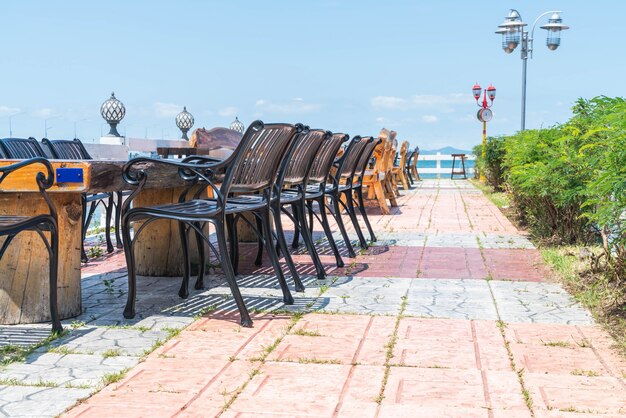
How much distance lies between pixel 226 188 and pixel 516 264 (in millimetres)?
3224

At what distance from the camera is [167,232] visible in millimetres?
5898

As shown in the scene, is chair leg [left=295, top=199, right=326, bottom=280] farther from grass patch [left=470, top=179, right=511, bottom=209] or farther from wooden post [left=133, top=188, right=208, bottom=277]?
grass patch [left=470, top=179, right=511, bottom=209]

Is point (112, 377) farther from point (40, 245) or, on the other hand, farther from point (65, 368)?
point (40, 245)

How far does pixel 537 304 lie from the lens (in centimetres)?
489

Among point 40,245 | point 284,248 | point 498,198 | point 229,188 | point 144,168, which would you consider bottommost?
point 498,198

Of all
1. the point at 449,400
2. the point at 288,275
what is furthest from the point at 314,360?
the point at 288,275

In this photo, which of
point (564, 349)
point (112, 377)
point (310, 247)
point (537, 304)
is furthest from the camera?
point (310, 247)

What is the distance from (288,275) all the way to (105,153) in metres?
7.34

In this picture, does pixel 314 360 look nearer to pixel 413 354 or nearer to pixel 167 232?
pixel 413 354

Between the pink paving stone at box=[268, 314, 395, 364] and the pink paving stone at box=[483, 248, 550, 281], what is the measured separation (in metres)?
1.93

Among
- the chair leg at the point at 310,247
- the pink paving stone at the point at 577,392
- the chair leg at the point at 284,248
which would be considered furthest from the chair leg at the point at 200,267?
the pink paving stone at the point at 577,392

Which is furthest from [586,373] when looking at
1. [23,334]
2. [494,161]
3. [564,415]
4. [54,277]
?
[494,161]

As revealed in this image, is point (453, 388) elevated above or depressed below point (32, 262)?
below

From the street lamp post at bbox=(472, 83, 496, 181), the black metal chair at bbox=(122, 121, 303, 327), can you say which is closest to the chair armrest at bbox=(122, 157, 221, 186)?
the black metal chair at bbox=(122, 121, 303, 327)
